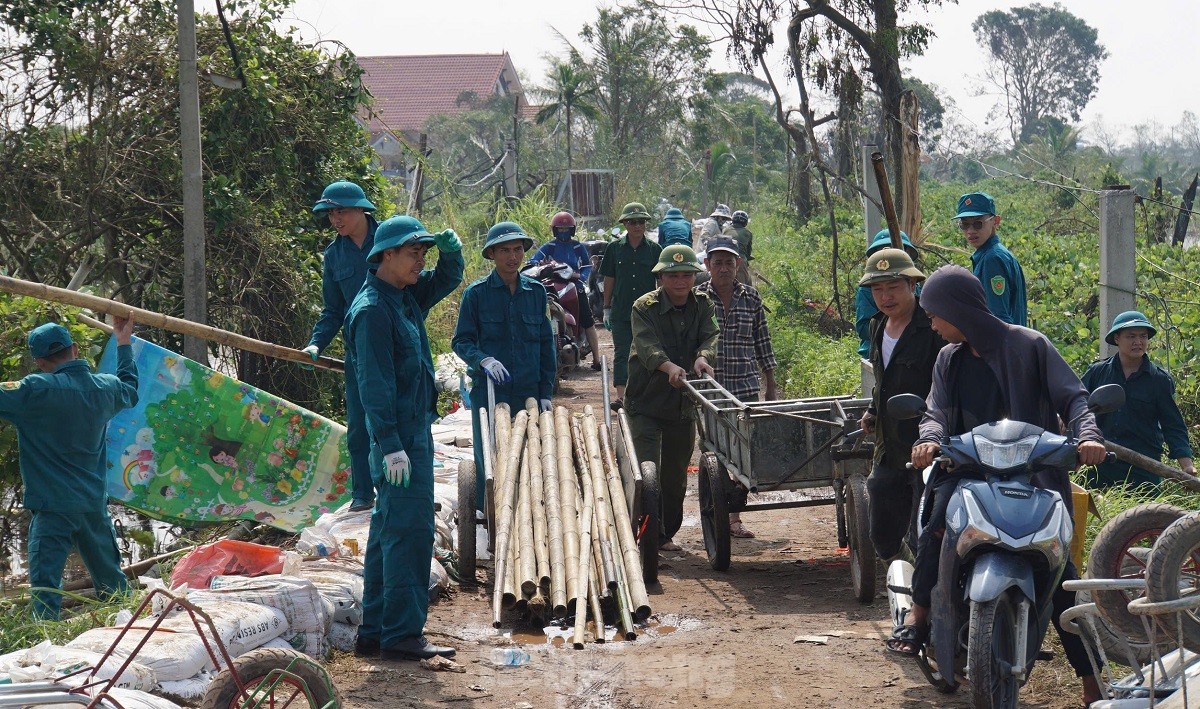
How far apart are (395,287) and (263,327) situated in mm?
4905

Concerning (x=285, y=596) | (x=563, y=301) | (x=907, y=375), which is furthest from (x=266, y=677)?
(x=563, y=301)

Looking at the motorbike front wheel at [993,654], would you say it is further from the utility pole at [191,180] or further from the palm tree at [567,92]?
the palm tree at [567,92]

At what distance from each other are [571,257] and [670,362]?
8.04m

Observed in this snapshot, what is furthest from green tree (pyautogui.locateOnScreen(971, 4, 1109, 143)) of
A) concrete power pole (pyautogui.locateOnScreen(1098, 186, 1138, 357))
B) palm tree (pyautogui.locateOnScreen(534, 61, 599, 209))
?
concrete power pole (pyautogui.locateOnScreen(1098, 186, 1138, 357))

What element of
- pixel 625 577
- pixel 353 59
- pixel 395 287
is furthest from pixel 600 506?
pixel 353 59

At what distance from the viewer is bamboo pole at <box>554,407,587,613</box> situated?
6.19 m

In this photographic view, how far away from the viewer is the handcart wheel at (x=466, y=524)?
7223mm

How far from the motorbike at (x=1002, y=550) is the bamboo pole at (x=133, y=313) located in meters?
4.24

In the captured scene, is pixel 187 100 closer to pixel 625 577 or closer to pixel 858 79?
pixel 625 577

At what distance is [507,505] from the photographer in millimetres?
6758

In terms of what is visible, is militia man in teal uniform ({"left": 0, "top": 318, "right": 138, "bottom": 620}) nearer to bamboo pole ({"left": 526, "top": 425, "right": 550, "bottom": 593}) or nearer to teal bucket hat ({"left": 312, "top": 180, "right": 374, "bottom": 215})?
teal bucket hat ({"left": 312, "top": 180, "right": 374, "bottom": 215})

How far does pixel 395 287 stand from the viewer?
19.9ft

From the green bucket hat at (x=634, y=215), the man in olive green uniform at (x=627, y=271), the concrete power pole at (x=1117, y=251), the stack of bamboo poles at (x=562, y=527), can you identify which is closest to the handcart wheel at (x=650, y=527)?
the stack of bamboo poles at (x=562, y=527)

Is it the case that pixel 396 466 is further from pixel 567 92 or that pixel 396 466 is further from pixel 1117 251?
pixel 567 92
